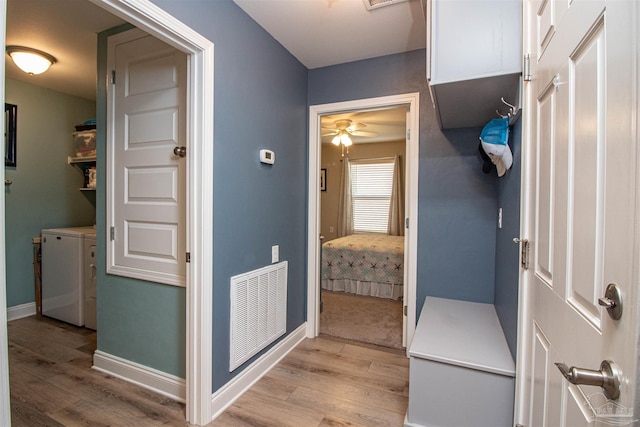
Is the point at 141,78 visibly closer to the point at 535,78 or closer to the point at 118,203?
the point at 118,203

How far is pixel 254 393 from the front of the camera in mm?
2020

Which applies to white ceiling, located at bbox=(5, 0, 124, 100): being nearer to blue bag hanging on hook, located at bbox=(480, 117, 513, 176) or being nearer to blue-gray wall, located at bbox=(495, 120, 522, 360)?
blue bag hanging on hook, located at bbox=(480, 117, 513, 176)

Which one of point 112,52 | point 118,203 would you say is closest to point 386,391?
point 118,203

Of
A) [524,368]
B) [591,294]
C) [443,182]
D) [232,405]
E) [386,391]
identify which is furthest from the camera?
[443,182]

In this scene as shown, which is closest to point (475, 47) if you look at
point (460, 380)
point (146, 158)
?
point (460, 380)

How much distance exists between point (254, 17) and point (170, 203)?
1.38 meters

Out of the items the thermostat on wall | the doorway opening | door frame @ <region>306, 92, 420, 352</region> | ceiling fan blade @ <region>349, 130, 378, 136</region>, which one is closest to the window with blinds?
the doorway opening

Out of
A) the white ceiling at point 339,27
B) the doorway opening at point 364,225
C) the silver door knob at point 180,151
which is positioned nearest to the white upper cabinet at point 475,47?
the white ceiling at point 339,27

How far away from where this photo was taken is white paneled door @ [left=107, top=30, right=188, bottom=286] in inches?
75.9

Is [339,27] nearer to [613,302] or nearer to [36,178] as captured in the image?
[613,302]

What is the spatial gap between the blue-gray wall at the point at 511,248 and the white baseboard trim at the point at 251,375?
5.31 ft

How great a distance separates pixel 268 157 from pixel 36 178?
3.03 meters

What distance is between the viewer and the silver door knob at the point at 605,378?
547 mm

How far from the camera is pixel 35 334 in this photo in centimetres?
284
